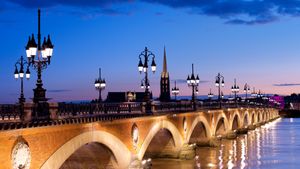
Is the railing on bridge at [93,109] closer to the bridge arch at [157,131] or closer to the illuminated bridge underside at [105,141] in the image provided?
the illuminated bridge underside at [105,141]

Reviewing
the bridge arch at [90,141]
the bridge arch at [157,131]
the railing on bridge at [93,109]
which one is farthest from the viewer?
the bridge arch at [157,131]

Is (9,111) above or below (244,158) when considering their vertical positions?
above

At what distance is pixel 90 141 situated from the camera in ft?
80.4

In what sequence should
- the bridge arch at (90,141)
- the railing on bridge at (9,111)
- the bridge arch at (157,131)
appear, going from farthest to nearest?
the bridge arch at (157,131) < the bridge arch at (90,141) < the railing on bridge at (9,111)

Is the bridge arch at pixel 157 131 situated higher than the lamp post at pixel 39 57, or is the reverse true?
the lamp post at pixel 39 57

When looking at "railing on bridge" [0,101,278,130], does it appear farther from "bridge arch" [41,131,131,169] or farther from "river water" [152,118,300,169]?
"river water" [152,118,300,169]

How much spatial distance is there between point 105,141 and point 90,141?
2.19 meters

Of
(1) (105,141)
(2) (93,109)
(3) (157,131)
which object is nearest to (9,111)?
(2) (93,109)

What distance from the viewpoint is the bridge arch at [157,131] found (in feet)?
109

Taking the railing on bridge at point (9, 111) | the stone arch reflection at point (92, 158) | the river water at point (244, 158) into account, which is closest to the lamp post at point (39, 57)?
the railing on bridge at point (9, 111)

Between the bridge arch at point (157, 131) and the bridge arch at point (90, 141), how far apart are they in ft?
9.61

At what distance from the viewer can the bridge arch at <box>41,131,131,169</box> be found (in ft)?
66.7

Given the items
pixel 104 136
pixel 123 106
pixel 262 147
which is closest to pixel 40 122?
pixel 104 136

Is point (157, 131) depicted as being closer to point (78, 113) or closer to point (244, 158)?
point (244, 158)
